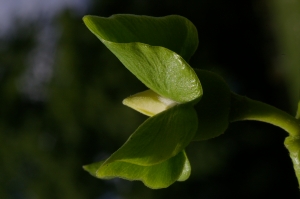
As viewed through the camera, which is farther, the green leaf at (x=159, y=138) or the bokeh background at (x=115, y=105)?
the bokeh background at (x=115, y=105)

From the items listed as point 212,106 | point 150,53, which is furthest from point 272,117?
point 150,53

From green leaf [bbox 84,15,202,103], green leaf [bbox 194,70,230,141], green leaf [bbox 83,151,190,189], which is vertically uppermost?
green leaf [bbox 84,15,202,103]

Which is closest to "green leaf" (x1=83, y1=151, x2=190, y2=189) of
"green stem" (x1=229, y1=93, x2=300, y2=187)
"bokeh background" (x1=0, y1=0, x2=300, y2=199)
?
"green stem" (x1=229, y1=93, x2=300, y2=187)

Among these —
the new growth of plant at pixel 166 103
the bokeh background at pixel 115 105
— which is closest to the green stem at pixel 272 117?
the new growth of plant at pixel 166 103

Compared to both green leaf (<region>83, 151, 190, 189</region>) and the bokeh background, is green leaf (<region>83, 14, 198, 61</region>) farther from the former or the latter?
the bokeh background

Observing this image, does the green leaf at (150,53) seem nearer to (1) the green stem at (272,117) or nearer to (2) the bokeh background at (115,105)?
(1) the green stem at (272,117)

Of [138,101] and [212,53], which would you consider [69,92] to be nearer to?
[212,53]

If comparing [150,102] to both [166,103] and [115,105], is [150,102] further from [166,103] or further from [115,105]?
[115,105]
